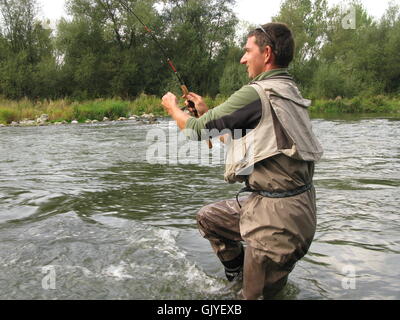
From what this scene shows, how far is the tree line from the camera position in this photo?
36.0 meters

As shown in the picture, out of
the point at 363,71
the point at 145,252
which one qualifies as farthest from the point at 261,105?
the point at 363,71

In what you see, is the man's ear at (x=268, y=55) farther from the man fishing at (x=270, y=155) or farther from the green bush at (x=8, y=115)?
the green bush at (x=8, y=115)

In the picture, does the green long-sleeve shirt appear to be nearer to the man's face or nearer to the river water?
the man's face

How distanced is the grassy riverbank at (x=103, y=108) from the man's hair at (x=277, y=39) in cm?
2158

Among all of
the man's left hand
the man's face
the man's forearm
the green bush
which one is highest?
the man's face

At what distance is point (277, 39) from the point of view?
2721 millimetres

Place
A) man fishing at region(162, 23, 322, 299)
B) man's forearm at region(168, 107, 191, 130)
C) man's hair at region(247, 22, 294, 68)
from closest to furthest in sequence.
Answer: man fishing at region(162, 23, 322, 299) < man's hair at region(247, 22, 294, 68) < man's forearm at region(168, 107, 191, 130)

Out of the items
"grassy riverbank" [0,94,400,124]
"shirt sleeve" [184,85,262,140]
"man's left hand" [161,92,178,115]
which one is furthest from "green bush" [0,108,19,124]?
"shirt sleeve" [184,85,262,140]

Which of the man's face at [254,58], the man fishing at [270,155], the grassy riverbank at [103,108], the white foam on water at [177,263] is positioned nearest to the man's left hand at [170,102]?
the man fishing at [270,155]

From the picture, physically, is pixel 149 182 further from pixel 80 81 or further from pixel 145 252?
pixel 80 81

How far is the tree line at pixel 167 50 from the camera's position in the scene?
36031mm

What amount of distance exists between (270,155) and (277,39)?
761 millimetres

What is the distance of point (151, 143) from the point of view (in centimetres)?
1295

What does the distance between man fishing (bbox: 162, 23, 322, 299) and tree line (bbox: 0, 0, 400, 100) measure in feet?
109
